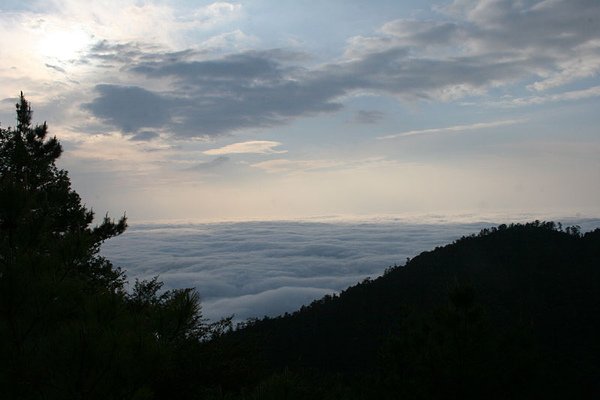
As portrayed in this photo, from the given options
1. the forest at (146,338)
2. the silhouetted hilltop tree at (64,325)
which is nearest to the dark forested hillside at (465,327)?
the forest at (146,338)

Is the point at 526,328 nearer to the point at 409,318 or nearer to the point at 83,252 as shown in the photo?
the point at 409,318

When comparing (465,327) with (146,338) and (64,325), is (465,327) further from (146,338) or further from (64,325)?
(64,325)

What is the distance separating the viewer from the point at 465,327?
15.6 meters

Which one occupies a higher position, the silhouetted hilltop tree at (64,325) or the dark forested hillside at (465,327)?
the silhouetted hilltop tree at (64,325)

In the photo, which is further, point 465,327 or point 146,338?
point 465,327

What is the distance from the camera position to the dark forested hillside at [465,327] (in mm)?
15602

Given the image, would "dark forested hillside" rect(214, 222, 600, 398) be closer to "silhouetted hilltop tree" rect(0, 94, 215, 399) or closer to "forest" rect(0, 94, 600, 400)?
"forest" rect(0, 94, 600, 400)

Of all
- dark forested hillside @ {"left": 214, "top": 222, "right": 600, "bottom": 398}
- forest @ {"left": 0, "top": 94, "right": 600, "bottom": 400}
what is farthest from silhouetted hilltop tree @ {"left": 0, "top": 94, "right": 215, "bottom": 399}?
dark forested hillside @ {"left": 214, "top": 222, "right": 600, "bottom": 398}

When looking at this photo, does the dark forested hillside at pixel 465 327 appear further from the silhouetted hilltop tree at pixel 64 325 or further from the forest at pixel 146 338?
the silhouetted hilltop tree at pixel 64 325

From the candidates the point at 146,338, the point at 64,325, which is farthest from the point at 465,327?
the point at 64,325

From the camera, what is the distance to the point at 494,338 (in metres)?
16.3

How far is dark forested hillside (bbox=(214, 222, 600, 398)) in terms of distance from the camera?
51.2ft

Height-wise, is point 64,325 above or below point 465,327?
above


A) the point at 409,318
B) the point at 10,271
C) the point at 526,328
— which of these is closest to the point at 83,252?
the point at 10,271
